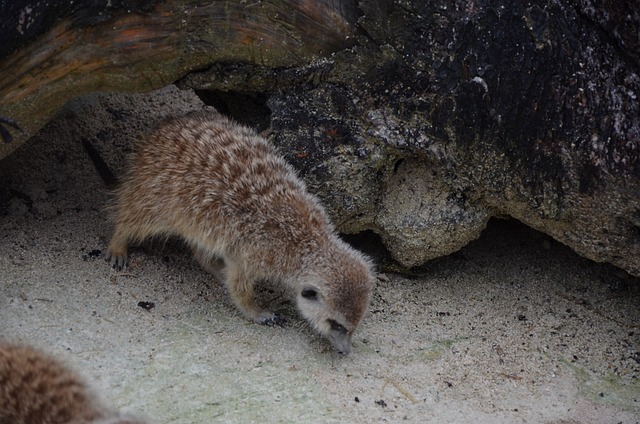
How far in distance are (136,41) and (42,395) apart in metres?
1.35

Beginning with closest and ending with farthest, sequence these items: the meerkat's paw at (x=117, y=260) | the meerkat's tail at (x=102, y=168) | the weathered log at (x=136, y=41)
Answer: the weathered log at (x=136, y=41), the meerkat's paw at (x=117, y=260), the meerkat's tail at (x=102, y=168)

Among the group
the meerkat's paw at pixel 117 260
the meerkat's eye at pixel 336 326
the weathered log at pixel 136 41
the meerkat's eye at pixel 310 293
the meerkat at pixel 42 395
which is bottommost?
the meerkat's paw at pixel 117 260

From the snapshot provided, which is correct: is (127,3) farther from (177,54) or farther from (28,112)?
(28,112)

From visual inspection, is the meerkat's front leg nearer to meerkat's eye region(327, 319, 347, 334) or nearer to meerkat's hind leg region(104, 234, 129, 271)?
meerkat's eye region(327, 319, 347, 334)

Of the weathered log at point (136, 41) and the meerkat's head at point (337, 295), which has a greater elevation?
the weathered log at point (136, 41)

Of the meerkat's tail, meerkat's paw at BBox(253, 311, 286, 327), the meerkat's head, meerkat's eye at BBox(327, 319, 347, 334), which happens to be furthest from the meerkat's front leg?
the meerkat's tail

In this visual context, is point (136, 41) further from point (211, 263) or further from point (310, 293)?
point (310, 293)

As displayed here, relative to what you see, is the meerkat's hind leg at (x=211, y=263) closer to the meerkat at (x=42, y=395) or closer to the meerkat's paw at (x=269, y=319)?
the meerkat's paw at (x=269, y=319)

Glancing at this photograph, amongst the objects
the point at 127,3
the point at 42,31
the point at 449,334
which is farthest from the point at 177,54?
the point at 449,334

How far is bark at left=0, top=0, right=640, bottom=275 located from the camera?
123 inches

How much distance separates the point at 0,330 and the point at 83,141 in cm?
110

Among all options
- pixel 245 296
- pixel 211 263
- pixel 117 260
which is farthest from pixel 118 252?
pixel 245 296

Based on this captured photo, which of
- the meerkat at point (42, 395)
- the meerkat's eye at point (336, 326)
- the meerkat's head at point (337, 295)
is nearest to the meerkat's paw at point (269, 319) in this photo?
the meerkat's head at point (337, 295)

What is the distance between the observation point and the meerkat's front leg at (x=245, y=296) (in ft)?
11.6
